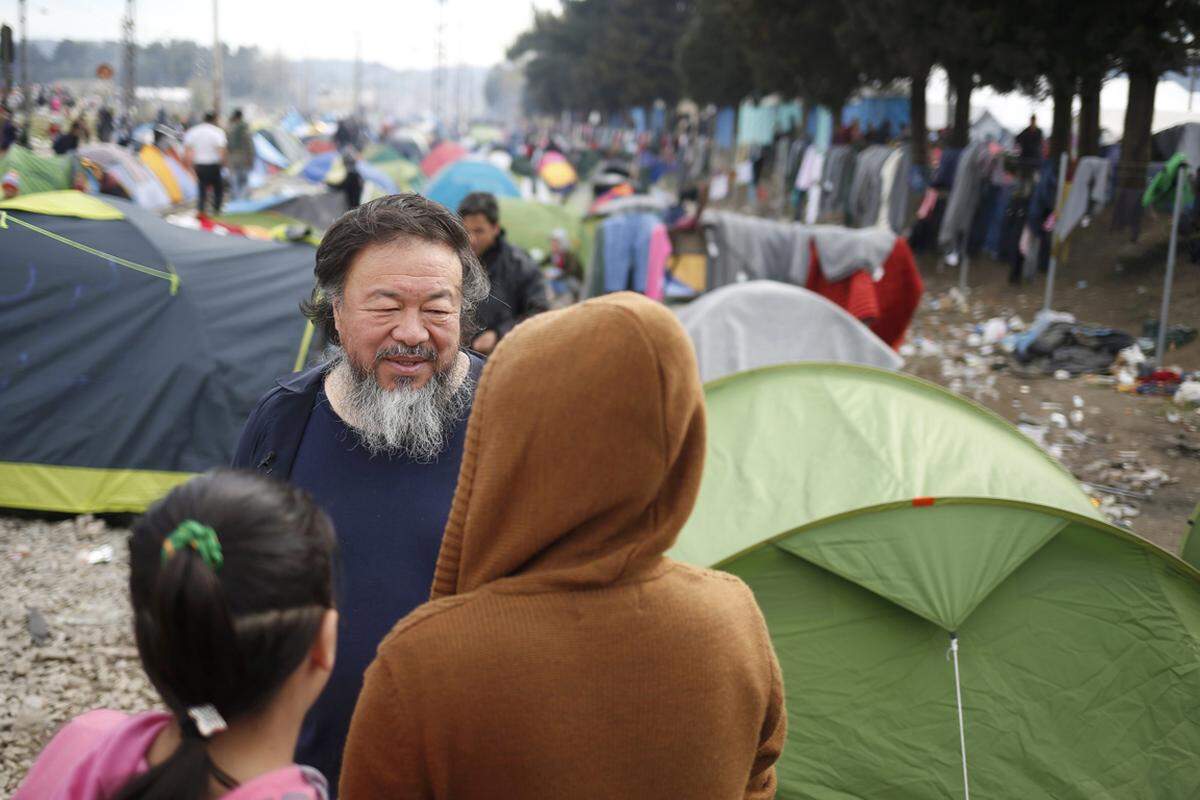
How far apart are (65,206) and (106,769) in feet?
17.6

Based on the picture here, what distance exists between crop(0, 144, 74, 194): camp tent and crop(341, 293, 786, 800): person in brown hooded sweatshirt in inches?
492

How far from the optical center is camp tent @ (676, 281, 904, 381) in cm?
584

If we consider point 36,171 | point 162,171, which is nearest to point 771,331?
point 36,171

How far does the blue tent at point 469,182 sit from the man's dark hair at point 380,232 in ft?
45.2

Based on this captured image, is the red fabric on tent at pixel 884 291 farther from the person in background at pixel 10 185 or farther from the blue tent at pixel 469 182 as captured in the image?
the blue tent at pixel 469 182

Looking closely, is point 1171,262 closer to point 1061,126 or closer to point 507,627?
point 1061,126

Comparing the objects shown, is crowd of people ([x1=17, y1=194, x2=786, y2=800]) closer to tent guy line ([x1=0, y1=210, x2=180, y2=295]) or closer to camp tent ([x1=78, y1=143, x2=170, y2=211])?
tent guy line ([x1=0, y1=210, x2=180, y2=295])

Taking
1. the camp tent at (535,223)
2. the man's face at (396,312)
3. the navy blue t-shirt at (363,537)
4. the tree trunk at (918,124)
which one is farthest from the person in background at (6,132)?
the navy blue t-shirt at (363,537)

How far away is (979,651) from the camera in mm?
2875

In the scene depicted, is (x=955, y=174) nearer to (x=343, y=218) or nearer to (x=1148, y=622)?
(x=1148, y=622)

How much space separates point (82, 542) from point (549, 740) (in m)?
4.69

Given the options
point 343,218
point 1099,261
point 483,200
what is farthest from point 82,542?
point 1099,261

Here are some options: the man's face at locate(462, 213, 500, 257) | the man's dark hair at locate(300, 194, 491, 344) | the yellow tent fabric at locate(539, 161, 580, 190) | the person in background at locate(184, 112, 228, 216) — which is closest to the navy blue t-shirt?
the man's dark hair at locate(300, 194, 491, 344)

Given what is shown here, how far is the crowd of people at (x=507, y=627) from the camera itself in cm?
108
